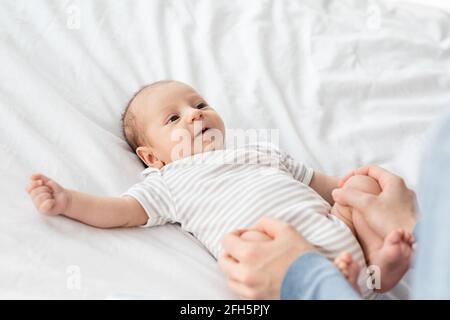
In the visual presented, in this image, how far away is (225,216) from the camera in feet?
3.58

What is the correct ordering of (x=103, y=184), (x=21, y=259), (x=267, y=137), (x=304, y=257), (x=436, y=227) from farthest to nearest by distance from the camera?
(x=267, y=137)
(x=103, y=184)
(x=21, y=259)
(x=304, y=257)
(x=436, y=227)

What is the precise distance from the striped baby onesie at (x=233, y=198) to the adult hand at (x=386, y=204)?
0.13 ft

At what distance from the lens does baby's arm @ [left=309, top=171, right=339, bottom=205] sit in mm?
1243

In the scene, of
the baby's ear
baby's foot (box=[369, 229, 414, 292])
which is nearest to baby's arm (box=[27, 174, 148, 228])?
the baby's ear

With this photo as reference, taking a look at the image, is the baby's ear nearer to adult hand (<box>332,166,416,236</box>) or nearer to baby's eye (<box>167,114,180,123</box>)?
baby's eye (<box>167,114,180,123</box>)

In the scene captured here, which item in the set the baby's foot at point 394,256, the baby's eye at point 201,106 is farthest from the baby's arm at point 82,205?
the baby's foot at point 394,256

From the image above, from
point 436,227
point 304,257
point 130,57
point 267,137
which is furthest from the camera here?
point 130,57

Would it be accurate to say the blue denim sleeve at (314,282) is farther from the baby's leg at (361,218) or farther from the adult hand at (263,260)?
the baby's leg at (361,218)

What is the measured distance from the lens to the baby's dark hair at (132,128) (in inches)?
51.1

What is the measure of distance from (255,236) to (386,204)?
9.3 inches

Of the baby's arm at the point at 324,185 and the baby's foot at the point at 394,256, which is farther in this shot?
the baby's arm at the point at 324,185
